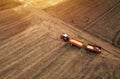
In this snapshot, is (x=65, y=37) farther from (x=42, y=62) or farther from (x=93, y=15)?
(x=93, y=15)

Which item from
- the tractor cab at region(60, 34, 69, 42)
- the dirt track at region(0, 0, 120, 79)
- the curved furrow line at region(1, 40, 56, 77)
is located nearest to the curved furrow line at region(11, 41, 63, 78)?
the dirt track at region(0, 0, 120, 79)

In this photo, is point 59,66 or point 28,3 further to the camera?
point 28,3

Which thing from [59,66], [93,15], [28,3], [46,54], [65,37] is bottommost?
[59,66]

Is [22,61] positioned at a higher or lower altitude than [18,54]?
lower

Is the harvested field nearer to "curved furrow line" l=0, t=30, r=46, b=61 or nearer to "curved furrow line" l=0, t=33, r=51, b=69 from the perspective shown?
"curved furrow line" l=0, t=30, r=46, b=61

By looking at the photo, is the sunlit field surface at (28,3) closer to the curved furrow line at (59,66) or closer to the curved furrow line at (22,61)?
the curved furrow line at (22,61)

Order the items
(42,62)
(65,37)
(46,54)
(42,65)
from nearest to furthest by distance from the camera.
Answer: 1. (42,65)
2. (42,62)
3. (46,54)
4. (65,37)

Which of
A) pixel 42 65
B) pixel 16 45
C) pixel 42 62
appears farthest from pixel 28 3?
pixel 42 65

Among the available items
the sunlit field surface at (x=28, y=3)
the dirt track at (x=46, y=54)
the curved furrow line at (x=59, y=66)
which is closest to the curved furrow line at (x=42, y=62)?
the dirt track at (x=46, y=54)

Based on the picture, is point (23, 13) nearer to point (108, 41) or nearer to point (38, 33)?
point (38, 33)

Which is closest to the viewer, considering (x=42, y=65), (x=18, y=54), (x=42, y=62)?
(x=42, y=65)
